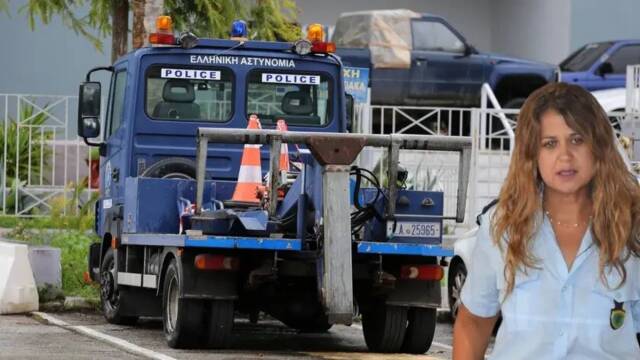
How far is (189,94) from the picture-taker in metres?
14.0

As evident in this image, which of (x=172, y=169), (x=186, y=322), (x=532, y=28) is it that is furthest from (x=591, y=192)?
(x=532, y=28)

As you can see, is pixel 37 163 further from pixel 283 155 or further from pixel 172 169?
pixel 283 155

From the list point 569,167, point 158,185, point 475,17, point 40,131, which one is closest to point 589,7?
point 475,17

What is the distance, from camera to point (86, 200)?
22.1 metres

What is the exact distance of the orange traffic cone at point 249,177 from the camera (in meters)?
12.5

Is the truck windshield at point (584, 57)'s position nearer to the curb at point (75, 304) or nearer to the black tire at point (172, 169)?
the curb at point (75, 304)

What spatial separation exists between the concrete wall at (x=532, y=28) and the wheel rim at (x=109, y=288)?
17.9 metres

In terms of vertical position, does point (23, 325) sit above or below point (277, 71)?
below

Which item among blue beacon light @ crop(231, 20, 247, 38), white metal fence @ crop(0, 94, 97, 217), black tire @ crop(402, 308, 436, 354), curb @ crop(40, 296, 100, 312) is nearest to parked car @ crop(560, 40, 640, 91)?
white metal fence @ crop(0, 94, 97, 217)

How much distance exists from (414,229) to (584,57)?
55.5ft

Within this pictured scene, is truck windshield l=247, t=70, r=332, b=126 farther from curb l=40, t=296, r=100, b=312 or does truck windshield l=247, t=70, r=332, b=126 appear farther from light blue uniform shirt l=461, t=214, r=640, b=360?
light blue uniform shirt l=461, t=214, r=640, b=360

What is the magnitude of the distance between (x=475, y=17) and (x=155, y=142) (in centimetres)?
2043

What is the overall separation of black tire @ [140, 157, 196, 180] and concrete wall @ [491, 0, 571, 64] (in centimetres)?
1821

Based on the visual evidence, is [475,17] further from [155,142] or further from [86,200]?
[155,142]
